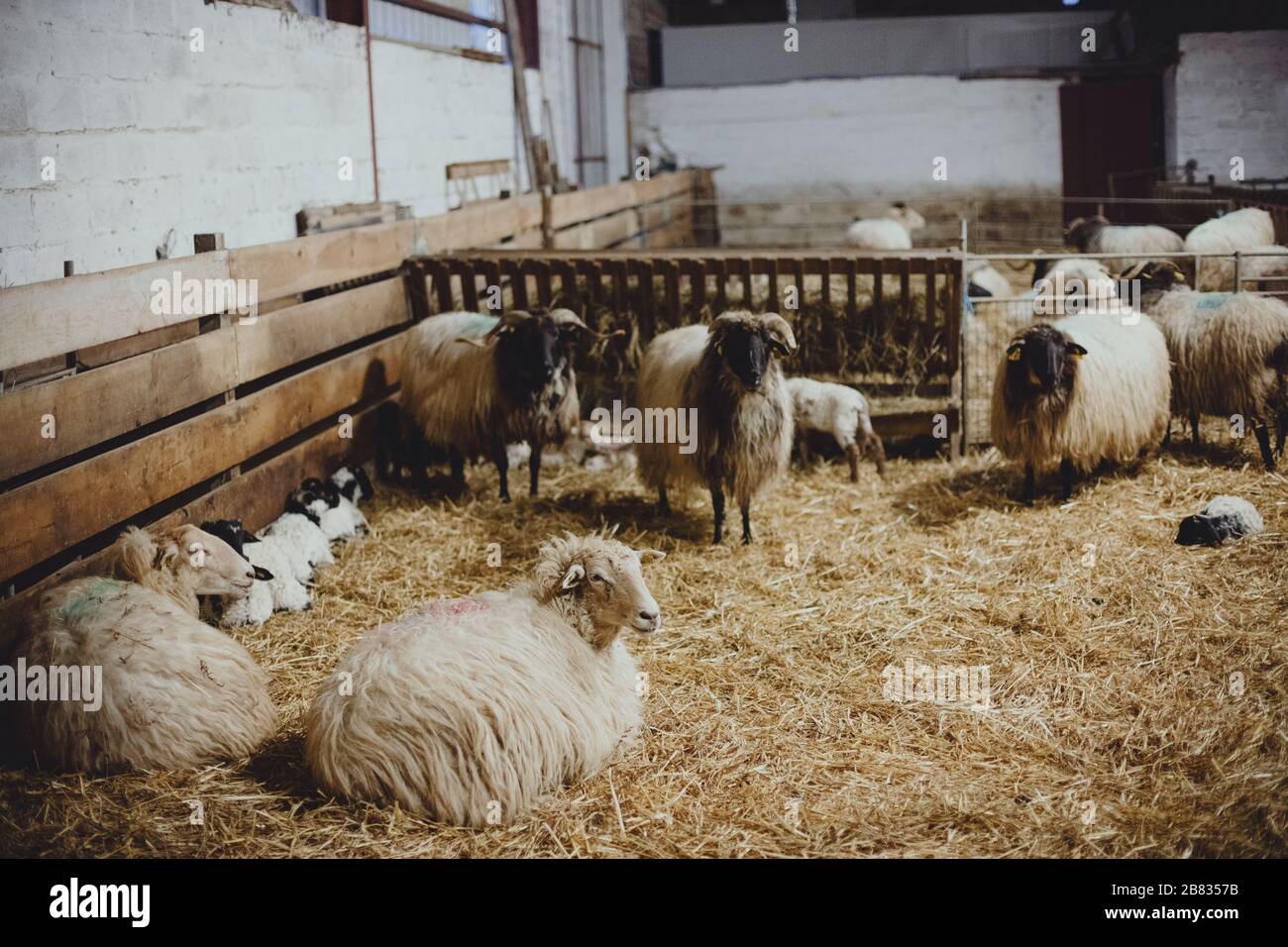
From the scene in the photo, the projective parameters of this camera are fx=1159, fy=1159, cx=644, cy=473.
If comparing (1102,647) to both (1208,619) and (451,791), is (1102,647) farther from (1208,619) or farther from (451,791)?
(451,791)

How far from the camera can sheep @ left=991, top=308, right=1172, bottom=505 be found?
6.66 metres

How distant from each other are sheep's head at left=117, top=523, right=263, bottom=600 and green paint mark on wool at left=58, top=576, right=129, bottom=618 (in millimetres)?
219

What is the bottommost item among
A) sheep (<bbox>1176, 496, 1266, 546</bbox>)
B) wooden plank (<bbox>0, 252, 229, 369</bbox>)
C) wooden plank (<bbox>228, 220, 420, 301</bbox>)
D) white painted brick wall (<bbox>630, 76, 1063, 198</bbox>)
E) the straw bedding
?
the straw bedding

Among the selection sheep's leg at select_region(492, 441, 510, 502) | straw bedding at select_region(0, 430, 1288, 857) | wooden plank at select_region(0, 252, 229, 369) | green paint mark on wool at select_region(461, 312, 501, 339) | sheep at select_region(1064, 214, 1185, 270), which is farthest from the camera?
sheep at select_region(1064, 214, 1185, 270)

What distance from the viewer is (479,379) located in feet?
23.7

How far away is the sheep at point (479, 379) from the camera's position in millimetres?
7039

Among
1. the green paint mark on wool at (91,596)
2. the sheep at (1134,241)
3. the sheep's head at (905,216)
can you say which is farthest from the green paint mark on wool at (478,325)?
the sheep's head at (905,216)

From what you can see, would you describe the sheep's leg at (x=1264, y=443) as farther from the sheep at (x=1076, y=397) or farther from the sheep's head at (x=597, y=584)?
the sheep's head at (x=597, y=584)

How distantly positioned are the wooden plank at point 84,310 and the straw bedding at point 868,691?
145cm

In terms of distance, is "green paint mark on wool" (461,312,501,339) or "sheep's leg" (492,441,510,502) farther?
"green paint mark on wool" (461,312,501,339)

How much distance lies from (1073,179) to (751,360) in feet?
44.1

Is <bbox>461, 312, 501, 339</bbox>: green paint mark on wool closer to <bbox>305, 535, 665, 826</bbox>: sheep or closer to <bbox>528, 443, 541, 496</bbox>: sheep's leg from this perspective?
<bbox>528, 443, 541, 496</bbox>: sheep's leg

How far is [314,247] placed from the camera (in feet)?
22.5

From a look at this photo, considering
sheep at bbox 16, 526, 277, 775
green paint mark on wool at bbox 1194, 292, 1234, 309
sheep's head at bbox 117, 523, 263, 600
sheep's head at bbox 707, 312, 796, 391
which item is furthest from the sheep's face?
green paint mark on wool at bbox 1194, 292, 1234, 309
